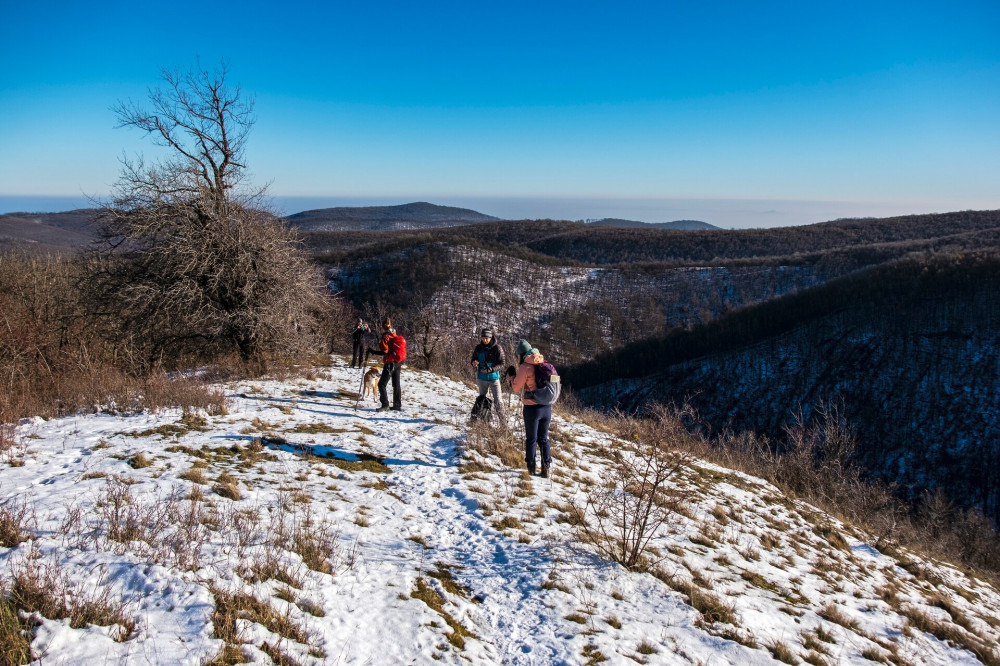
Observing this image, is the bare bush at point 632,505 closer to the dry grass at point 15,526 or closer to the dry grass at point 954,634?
the dry grass at point 954,634

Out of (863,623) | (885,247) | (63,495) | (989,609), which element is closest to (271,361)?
(63,495)

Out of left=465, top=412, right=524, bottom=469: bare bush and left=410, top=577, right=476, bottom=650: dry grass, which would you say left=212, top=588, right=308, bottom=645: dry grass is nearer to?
left=410, top=577, right=476, bottom=650: dry grass

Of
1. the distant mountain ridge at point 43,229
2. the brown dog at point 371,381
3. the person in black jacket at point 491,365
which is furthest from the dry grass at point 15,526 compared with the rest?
the distant mountain ridge at point 43,229

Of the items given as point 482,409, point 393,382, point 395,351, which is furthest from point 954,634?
point 395,351

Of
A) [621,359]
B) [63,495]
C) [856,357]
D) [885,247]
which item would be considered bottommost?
[621,359]

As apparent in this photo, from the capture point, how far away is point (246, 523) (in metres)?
4.82

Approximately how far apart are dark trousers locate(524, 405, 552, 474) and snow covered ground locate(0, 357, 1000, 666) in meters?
0.39

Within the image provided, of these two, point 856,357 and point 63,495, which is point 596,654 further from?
point 856,357

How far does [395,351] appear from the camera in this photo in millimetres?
10898

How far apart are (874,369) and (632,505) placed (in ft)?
208

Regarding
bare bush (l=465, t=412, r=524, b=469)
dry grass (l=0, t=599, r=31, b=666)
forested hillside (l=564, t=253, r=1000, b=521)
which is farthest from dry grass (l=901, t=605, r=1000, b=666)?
forested hillside (l=564, t=253, r=1000, b=521)

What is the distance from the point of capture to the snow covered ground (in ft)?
11.2

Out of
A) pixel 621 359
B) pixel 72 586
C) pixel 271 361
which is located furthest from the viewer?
pixel 621 359

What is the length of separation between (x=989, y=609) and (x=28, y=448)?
46.0 feet
